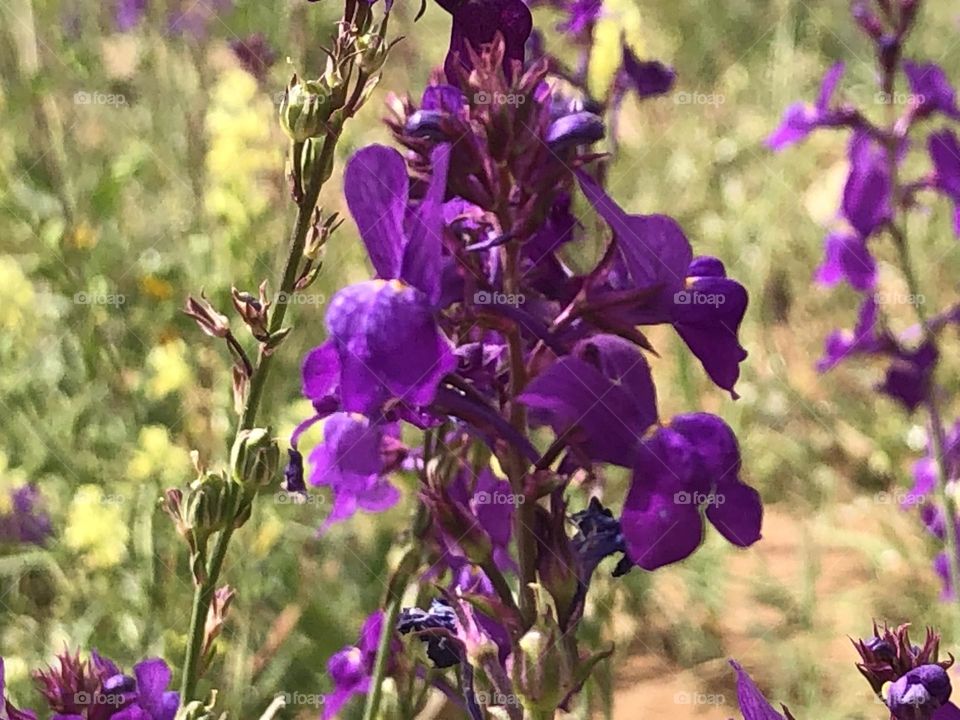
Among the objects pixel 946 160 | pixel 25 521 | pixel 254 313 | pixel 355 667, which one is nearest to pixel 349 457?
pixel 254 313

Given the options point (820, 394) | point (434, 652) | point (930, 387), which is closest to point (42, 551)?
point (434, 652)

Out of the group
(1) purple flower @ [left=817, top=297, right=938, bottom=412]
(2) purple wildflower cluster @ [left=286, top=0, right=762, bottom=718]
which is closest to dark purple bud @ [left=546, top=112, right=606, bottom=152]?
(2) purple wildflower cluster @ [left=286, top=0, right=762, bottom=718]

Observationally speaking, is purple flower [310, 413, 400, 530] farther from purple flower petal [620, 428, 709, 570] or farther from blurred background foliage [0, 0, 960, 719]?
blurred background foliage [0, 0, 960, 719]

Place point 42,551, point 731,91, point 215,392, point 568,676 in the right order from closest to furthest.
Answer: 1. point 568,676
2. point 42,551
3. point 215,392
4. point 731,91

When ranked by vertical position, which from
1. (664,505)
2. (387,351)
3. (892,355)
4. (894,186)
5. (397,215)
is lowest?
(664,505)

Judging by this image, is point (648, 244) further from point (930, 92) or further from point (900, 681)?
point (930, 92)

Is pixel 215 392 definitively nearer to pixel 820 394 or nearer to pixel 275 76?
pixel 275 76

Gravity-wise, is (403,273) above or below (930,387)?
below
